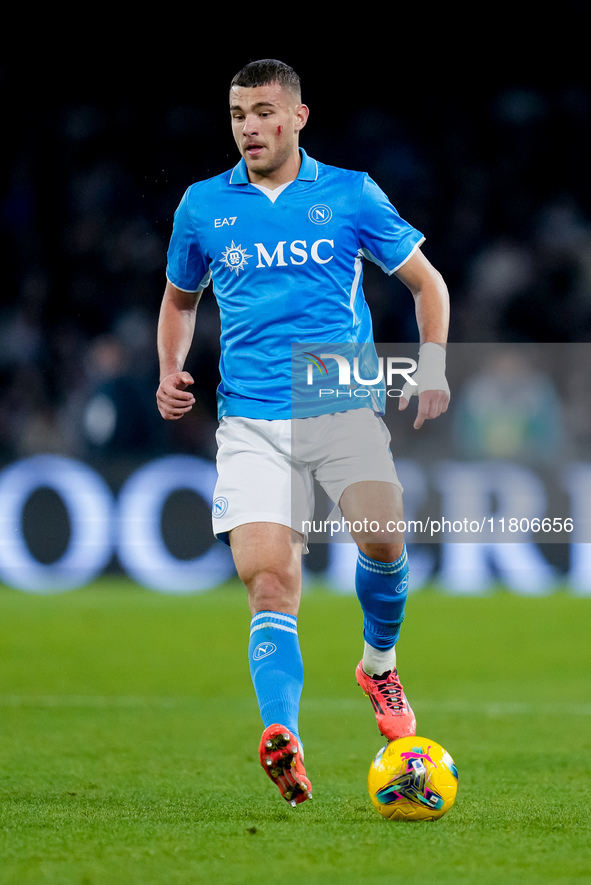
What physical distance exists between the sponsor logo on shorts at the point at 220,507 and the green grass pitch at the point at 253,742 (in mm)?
875

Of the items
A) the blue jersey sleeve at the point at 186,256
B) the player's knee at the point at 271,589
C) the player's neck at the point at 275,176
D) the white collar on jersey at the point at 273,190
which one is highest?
the player's neck at the point at 275,176

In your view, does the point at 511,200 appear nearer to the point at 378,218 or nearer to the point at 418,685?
the point at 418,685

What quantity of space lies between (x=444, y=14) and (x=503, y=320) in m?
3.03

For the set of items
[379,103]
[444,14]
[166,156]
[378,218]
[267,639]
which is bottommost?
[267,639]

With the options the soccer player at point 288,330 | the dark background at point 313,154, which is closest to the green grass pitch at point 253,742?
the soccer player at point 288,330

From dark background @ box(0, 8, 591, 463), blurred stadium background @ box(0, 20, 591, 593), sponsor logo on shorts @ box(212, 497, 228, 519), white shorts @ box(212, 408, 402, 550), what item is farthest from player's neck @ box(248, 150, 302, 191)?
dark background @ box(0, 8, 591, 463)

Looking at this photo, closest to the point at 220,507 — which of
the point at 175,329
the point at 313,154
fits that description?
the point at 175,329

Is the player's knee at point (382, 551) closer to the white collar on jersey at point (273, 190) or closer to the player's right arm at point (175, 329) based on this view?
the player's right arm at point (175, 329)

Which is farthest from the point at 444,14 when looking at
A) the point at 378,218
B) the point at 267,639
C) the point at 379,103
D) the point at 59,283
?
the point at 267,639

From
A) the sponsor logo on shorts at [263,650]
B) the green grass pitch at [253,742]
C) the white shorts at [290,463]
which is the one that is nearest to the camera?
the green grass pitch at [253,742]

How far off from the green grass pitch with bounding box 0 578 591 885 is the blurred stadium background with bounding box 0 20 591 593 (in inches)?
51.1

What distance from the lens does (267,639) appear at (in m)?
3.72

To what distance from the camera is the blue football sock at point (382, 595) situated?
4078 millimetres

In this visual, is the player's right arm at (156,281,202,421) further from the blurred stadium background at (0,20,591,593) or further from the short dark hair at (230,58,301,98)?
the blurred stadium background at (0,20,591,593)
